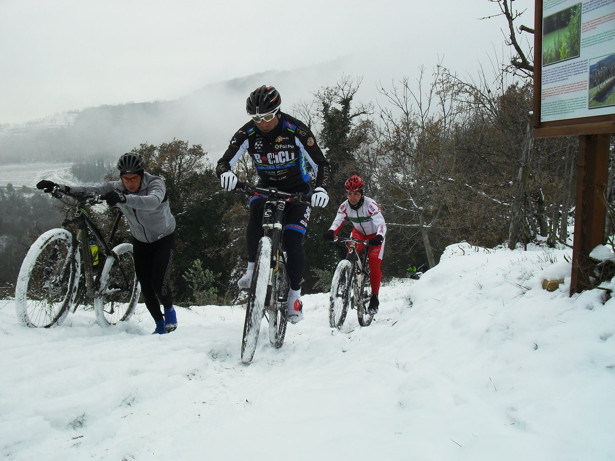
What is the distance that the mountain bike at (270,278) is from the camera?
3.72 meters

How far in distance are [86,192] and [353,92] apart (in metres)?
33.7

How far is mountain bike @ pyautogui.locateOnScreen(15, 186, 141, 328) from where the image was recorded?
3.97 m

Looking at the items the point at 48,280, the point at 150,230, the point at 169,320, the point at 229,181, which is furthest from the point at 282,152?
the point at 48,280

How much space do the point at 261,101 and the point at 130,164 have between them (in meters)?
1.62

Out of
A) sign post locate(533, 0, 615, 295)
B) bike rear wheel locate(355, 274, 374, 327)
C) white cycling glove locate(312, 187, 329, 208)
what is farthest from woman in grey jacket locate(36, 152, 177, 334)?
sign post locate(533, 0, 615, 295)

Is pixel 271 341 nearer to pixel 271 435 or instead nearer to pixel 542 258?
pixel 271 435

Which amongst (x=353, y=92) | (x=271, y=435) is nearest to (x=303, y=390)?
(x=271, y=435)

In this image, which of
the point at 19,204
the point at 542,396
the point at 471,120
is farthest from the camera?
the point at 19,204

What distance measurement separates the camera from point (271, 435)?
234cm

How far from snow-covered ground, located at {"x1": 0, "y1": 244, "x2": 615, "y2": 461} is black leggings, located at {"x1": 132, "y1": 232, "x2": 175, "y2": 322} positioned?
2.06 feet

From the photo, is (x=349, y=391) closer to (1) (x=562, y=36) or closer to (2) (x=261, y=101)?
(2) (x=261, y=101)

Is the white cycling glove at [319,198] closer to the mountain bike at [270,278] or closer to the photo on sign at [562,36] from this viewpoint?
the mountain bike at [270,278]

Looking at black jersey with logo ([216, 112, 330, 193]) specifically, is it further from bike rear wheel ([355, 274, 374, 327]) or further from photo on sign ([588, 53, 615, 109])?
photo on sign ([588, 53, 615, 109])

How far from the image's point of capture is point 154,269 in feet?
15.3
